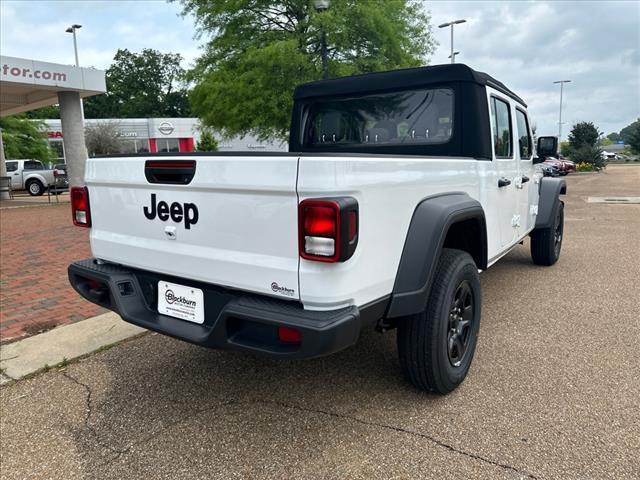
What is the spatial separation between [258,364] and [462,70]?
8.16ft

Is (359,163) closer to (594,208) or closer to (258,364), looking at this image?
(258,364)

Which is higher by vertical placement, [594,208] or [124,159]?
[124,159]

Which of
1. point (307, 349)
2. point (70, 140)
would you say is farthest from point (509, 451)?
point (70, 140)

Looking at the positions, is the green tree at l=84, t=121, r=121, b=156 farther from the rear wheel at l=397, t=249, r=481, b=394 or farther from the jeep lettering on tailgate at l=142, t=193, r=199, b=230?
the rear wheel at l=397, t=249, r=481, b=394

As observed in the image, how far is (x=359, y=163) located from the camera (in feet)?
6.96

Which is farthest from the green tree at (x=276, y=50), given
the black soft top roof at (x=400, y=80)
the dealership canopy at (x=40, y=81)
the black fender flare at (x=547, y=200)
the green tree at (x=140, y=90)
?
the green tree at (x=140, y=90)

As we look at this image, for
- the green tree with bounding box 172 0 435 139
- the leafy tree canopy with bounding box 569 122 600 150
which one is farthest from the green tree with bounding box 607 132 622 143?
the green tree with bounding box 172 0 435 139

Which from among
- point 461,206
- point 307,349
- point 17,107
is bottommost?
point 307,349

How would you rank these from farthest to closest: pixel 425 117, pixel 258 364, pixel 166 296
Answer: pixel 425 117, pixel 258 364, pixel 166 296

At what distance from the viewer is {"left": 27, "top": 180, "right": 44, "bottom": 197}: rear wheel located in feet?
72.6

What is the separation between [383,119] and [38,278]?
4.51m

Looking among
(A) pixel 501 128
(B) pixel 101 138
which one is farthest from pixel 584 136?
(A) pixel 501 128

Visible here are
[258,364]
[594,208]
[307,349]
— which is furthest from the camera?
[594,208]

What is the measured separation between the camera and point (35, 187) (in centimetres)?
2219
